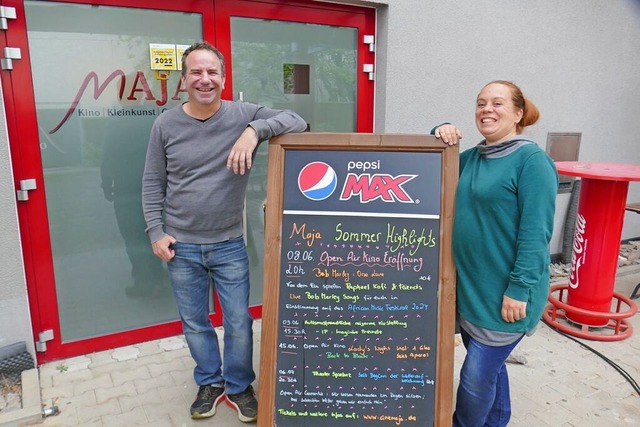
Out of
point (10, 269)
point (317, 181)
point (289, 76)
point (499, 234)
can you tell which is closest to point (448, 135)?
point (499, 234)

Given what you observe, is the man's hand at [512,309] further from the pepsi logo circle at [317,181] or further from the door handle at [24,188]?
the door handle at [24,188]

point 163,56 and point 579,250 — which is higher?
point 163,56

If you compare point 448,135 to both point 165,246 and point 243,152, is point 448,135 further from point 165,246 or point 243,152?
point 165,246

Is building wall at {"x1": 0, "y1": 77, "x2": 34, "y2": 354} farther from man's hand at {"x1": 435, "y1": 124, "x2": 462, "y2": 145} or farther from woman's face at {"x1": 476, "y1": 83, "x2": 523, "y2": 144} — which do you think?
woman's face at {"x1": 476, "y1": 83, "x2": 523, "y2": 144}

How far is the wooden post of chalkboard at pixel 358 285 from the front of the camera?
2.22 m

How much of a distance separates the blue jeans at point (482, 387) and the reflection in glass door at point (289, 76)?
2.09 metres

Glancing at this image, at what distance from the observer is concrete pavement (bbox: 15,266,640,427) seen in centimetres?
284

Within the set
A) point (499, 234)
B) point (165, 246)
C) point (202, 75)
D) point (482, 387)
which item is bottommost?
point (482, 387)

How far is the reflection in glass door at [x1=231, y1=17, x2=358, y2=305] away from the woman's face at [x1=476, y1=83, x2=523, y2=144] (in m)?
2.07

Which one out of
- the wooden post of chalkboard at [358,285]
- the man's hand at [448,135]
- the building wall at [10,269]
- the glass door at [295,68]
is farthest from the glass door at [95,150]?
the man's hand at [448,135]

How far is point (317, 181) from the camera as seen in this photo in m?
2.26

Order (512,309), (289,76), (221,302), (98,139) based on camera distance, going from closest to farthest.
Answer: (512,309) → (221,302) → (98,139) → (289,76)

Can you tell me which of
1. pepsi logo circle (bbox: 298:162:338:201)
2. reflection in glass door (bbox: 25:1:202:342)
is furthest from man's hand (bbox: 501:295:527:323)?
reflection in glass door (bbox: 25:1:202:342)

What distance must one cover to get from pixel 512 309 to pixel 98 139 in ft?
9.13
